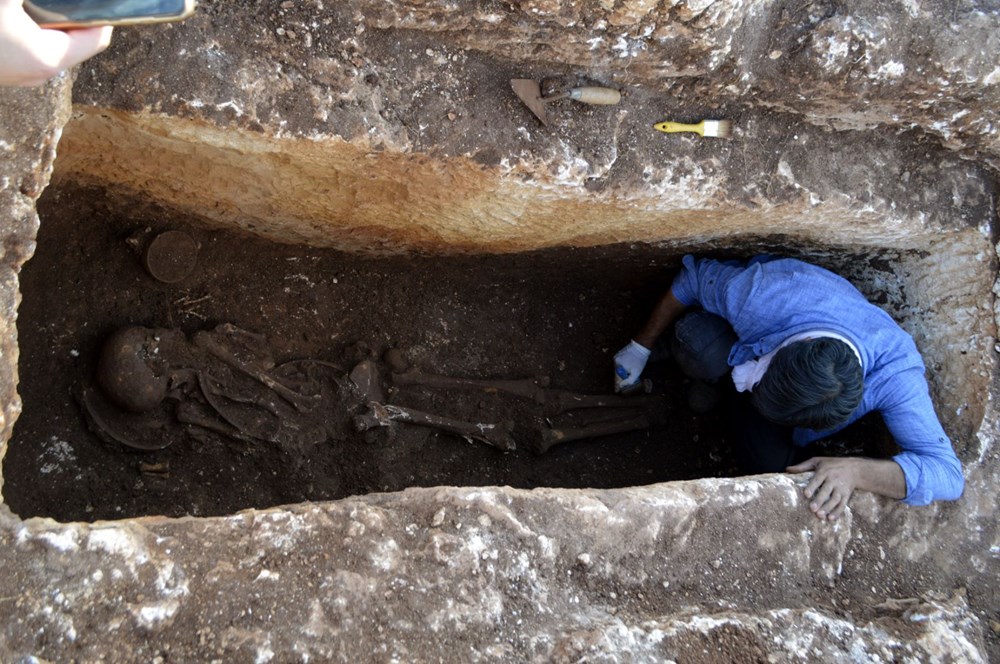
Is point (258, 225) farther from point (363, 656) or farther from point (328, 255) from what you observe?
point (363, 656)

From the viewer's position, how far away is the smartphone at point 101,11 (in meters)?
1.22

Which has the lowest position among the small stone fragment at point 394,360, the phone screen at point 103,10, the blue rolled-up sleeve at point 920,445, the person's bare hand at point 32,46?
the small stone fragment at point 394,360

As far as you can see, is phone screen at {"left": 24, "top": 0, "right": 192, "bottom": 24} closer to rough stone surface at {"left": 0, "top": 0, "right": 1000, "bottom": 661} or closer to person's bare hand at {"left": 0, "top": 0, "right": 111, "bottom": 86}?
person's bare hand at {"left": 0, "top": 0, "right": 111, "bottom": 86}

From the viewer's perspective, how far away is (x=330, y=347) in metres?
3.00

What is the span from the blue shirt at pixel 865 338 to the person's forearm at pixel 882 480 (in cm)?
2

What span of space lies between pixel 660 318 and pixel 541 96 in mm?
1117

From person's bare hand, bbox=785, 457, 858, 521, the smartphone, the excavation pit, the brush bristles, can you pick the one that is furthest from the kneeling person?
the smartphone

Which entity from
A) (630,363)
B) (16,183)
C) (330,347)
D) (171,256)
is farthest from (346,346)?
(16,183)

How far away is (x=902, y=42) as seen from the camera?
91.9 inches

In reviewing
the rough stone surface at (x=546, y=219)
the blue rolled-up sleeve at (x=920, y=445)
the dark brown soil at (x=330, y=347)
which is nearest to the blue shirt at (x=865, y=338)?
the blue rolled-up sleeve at (x=920, y=445)

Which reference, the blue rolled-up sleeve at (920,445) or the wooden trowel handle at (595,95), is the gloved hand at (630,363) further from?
the wooden trowel handle at (595,95)

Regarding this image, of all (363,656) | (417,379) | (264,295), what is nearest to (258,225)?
(264,295)

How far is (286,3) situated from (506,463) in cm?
172

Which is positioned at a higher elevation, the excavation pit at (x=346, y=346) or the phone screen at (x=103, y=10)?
the phone screen at (x=103, y=10)
